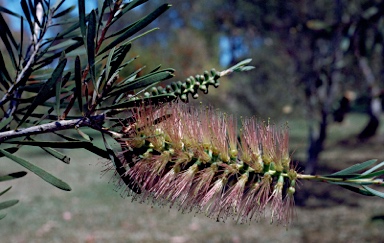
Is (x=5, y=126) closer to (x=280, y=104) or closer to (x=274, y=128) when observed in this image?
(x=274, y=128)

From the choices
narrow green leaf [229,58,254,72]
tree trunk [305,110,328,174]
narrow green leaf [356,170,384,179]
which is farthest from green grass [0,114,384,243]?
narrow green leaf [356,170,384,179]

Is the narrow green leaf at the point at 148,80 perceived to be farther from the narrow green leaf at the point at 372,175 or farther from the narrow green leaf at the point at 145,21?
the narrow green leaf at the point at 372,175

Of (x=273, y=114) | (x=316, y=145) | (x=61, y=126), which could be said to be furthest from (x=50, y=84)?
(x=273, y=114)

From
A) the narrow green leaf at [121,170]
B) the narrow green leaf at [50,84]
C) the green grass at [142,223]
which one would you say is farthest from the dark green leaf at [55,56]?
the green grass at [142,223]

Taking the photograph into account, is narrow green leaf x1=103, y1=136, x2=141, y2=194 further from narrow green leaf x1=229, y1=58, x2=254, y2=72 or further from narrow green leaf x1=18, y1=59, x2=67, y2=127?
narrow green leaf x1=229, y1=58, x2=254, y2=72

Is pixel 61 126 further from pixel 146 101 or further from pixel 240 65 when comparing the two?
pixel 240 65

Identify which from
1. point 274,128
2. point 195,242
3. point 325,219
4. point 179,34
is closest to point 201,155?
point 274,128
